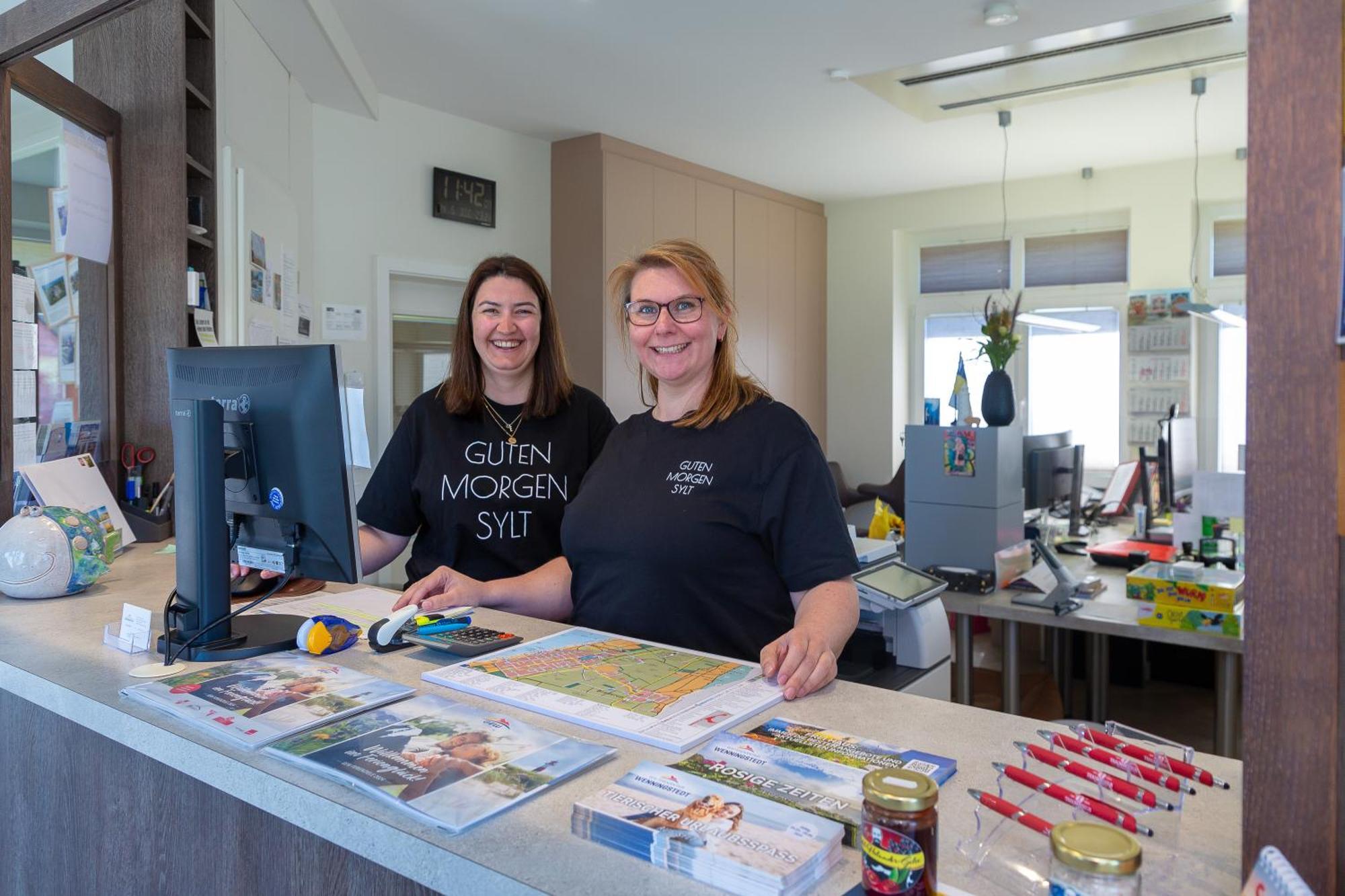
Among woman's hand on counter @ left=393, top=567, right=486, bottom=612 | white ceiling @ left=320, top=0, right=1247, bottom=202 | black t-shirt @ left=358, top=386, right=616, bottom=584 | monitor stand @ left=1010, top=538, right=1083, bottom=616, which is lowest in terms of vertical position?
monitor stand @ left=1010, top=538, right=1083, bottom=616

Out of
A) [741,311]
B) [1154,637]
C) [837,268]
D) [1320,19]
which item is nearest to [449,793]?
[1320,19]

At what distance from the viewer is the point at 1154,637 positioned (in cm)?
259

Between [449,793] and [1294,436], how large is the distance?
76 centimetres

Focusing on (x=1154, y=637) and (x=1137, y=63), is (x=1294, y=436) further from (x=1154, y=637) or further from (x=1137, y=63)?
(x=1137, y=63)

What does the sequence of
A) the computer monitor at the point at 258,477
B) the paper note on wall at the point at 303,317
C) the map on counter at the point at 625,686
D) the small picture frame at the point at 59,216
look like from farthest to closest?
the paper note on wall at the point at 303,317 → the small picture frame at the point at 59,216 → the computer monitor at the point at 258,477 → the map on counter at the point at 625,686

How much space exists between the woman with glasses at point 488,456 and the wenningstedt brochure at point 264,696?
69 cm

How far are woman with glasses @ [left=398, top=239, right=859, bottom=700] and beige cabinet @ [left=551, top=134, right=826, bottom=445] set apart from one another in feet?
10.0

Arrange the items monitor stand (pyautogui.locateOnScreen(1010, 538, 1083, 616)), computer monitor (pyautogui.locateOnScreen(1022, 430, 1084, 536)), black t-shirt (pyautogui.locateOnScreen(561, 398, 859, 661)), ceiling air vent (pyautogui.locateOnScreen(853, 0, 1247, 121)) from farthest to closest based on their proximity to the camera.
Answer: ceiling air vent (pyautogui.locateOnScreen(853, 0, 1247, 121)) < computer monitor (pyautogui.locateOnScreen(1022, 430, 1084, 536)) < monitor stand (pyautogui.locateOnScreen(1010, 538, 1083, 616)) < black t-shirt (pyautogui.locateOnScreen(561, 398, 859, 661))

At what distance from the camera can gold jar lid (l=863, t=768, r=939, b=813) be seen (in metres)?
0.67

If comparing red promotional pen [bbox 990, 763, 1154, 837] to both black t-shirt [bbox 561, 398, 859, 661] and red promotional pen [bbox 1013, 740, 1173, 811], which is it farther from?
black t-shirt [bbox 561, 398, 859, 661]

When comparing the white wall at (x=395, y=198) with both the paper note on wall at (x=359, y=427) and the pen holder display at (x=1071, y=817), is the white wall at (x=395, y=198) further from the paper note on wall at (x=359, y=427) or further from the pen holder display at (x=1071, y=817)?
the pen holder display at (x=1071, y=817)

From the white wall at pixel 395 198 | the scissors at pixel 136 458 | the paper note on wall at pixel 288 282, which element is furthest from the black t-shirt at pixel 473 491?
the white wall at pixel 395 198

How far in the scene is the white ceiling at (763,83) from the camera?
3836 millimetres

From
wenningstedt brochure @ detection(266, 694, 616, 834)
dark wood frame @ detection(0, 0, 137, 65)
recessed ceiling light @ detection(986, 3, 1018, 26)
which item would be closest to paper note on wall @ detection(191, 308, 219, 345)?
dark wood frame @ detection(0, 0, 137, 65)
